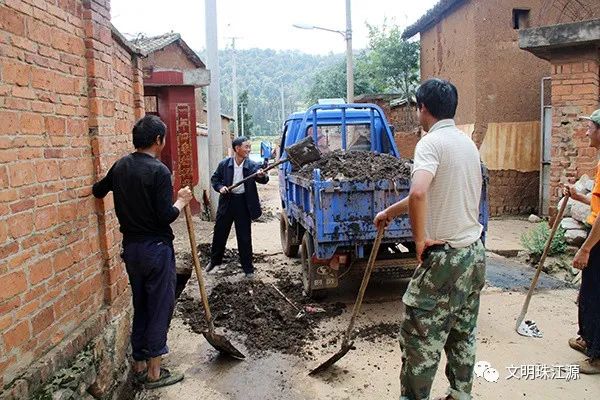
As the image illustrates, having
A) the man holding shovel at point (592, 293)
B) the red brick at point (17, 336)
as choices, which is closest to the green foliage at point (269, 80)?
the man holding shovel at point (592, 293)

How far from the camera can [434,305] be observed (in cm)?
281

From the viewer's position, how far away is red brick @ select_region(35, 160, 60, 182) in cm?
279

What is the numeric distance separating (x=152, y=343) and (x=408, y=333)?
6.08 ft

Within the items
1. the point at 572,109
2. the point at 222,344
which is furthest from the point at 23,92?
the point at 572,109

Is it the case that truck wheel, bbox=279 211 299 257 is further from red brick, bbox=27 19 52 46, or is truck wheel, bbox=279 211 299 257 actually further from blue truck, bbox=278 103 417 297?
red brick, bbox=27 19 52 46

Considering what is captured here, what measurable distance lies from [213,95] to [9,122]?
958 cm

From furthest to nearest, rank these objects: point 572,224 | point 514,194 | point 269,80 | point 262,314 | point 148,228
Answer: point 269,80, point 514,194, point 572,224, point 262,314, point 148,228

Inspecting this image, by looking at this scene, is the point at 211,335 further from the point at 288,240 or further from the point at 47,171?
the point at 288,240

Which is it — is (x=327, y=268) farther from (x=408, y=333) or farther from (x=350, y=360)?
(x=408, y=333)

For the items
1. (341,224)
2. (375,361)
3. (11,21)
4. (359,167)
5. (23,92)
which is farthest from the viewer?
(359,167)

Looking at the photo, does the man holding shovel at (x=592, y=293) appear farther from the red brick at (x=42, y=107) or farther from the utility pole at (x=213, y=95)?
the utility pole at (x=213, y=95)

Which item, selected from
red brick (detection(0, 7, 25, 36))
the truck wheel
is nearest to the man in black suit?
the truck wheel

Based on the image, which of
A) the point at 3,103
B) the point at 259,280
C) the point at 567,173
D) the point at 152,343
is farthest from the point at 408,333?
the point at 567,173

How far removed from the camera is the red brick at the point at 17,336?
7.93 feet
